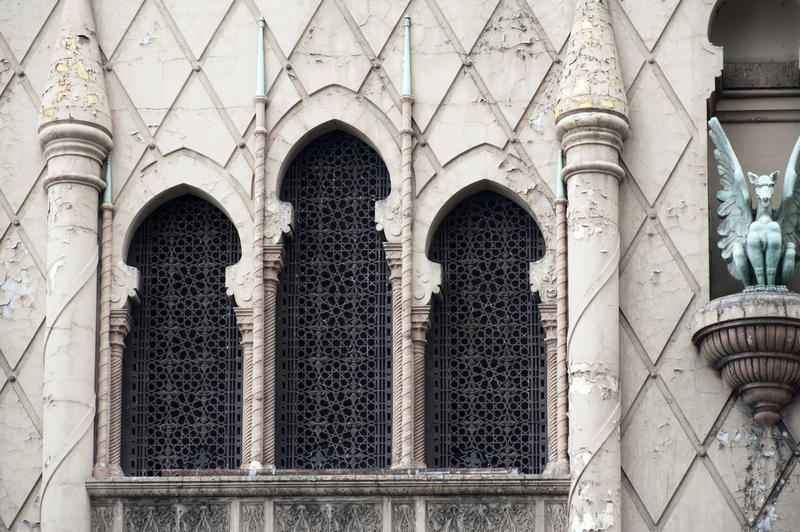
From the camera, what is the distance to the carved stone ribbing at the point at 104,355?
20344 millimetres

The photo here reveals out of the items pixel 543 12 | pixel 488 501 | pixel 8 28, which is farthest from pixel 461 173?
pixel 8 28

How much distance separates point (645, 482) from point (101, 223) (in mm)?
5482

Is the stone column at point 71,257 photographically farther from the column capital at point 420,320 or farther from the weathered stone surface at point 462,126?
the weathered stone surface at point 462,126

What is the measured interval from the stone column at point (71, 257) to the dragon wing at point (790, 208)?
6.16 metres

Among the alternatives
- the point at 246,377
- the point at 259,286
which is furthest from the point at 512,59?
the point at 246,377

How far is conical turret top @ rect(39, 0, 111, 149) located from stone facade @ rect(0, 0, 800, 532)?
0.07m

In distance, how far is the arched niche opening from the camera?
2102 cm

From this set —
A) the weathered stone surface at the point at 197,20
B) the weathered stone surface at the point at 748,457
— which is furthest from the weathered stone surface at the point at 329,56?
the weathered stone surface at the point at 748,457

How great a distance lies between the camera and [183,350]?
20797 mm

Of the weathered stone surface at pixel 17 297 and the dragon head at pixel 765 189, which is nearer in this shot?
the dragon head at pixel 765 189

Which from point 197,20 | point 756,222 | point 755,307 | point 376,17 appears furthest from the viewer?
point 197,20

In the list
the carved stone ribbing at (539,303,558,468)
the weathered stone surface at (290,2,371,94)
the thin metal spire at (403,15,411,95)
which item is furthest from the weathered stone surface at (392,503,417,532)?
the weathered stone surface at (290,2,371,94)

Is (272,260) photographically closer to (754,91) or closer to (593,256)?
(593,256)

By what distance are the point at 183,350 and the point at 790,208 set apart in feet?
18.4
